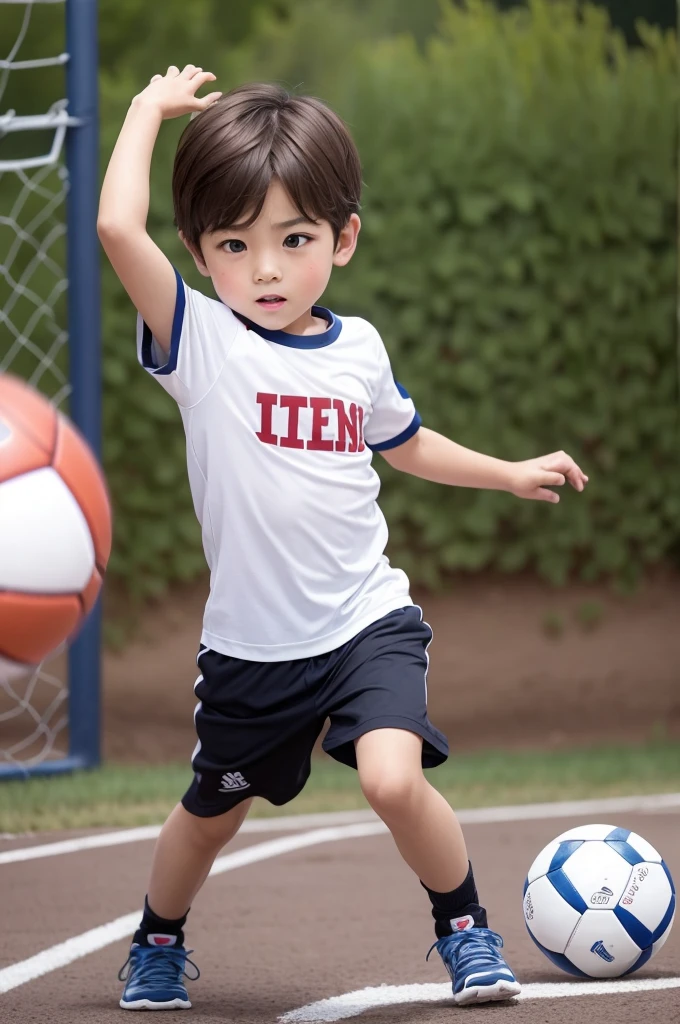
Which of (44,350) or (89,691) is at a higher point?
(44,350)

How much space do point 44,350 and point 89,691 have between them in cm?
188

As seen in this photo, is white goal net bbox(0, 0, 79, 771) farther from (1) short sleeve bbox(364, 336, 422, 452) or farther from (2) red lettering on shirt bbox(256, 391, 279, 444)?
(2) red lettering on shirt bbox(256, 391, 279, 444)

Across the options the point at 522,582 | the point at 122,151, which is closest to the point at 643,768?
the point at 522,582

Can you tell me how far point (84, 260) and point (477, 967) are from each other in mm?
3251

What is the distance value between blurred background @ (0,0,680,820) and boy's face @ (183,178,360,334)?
12.0ft

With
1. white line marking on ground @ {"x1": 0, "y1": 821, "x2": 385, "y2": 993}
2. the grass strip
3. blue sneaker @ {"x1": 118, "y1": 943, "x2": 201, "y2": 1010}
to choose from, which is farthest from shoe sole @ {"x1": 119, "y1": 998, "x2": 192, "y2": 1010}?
the grass strip

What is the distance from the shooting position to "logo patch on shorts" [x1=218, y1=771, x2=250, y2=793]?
2.58m

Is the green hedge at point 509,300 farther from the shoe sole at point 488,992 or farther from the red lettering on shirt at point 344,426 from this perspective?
the shoe sole at point 488,992

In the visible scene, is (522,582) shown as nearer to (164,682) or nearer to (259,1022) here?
(164,682)

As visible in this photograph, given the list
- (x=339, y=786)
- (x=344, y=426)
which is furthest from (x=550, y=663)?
(x=344, y=426)

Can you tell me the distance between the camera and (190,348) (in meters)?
2.55

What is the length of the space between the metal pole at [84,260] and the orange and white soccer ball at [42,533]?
2.68m

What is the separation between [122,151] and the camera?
8.25 feet

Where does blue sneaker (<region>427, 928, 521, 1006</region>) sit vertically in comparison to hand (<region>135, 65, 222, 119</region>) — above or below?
below
